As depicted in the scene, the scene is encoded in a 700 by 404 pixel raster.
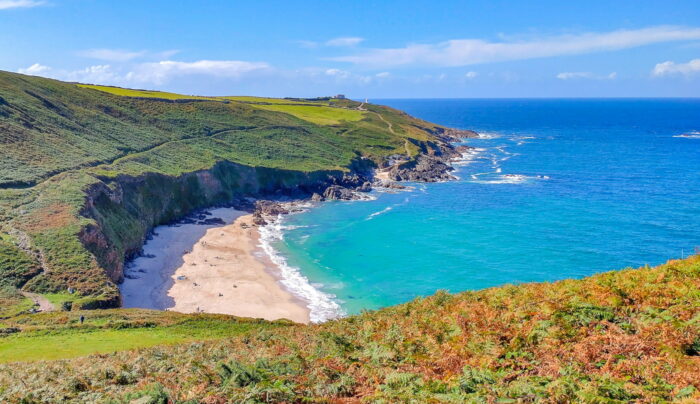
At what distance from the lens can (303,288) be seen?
50.3m

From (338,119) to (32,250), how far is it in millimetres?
128180

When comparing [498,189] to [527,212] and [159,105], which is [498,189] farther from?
[159,105]

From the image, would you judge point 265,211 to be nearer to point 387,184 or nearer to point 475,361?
point 387,184

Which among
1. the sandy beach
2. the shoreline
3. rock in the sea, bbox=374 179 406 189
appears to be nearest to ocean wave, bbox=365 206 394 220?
the shoreline

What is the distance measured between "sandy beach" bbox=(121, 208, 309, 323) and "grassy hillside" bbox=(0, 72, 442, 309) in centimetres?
280

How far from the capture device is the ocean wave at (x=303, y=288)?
4416 centimetres

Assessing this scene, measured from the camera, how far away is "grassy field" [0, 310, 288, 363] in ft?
79.6

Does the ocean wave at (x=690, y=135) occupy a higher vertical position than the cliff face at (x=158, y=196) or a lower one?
higher

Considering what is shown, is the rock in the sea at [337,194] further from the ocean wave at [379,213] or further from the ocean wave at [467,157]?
the ocean wave at [467,157]

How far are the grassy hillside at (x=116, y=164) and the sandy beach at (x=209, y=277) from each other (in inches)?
110

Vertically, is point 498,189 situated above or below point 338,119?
below

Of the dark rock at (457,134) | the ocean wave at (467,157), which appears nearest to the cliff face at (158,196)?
the ocean wave at (467,157)

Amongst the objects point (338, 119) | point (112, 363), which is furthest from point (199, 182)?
point (338, 119)

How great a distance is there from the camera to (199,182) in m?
80.1
